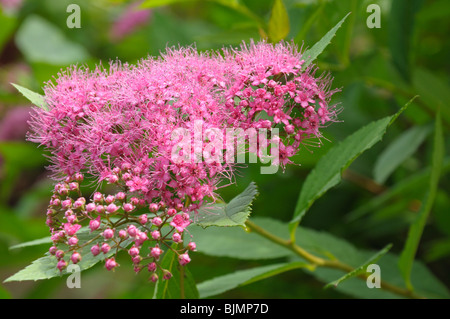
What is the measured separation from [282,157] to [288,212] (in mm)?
862

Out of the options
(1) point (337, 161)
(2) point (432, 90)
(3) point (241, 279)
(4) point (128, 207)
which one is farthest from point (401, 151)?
(4) point (128, 207)

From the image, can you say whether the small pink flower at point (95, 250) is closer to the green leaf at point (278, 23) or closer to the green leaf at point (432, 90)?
the green leaf at point (278, 23)

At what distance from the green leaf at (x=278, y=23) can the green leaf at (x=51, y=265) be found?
1.79 feet

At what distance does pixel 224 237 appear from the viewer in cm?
131

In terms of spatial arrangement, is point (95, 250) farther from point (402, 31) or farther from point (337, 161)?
A: point (402, 31)

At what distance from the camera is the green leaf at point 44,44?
7.34 ft

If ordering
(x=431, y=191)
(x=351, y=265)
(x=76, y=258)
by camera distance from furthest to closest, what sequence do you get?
(x=351, y=265), (x=431, y=191), (x=76, y=258)

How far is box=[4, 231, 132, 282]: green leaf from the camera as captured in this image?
2.59 ft

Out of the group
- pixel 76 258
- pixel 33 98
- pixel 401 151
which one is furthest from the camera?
pixel 401 151

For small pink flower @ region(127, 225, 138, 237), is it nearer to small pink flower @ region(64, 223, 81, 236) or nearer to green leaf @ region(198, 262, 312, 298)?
small pink flower @ region(64, 223, 81, 236)

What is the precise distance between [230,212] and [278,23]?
472mm

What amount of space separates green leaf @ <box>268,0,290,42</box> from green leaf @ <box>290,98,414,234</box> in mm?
274

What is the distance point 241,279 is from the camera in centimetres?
113

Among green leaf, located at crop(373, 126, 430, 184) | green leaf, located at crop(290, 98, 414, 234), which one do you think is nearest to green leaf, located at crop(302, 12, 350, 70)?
green leaf, located at crop(290, 98, 414, 234)
